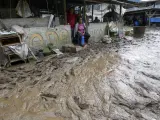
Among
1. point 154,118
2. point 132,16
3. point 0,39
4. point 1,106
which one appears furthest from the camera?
point 132,16

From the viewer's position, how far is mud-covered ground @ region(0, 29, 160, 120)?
2.40 meters

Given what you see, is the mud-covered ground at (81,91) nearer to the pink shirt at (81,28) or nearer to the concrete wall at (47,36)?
the concrete wall at (47,36)

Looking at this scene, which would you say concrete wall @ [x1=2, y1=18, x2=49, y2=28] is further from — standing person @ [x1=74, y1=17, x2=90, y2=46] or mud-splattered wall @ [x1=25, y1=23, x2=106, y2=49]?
standing person @ [x1=74, y1=17, x2=90, y2=46]

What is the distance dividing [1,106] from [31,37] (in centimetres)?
357

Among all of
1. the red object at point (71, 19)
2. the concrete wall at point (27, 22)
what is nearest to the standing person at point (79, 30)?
the red object at point (71, 19)

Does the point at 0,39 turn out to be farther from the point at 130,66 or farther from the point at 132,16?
the point at 132,16

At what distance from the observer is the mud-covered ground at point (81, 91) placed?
2.40m

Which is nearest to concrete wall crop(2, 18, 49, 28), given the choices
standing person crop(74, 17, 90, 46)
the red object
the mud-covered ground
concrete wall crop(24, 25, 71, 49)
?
concrete wall crop(24, 25, 71, 49)

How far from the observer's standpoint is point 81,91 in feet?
10.2

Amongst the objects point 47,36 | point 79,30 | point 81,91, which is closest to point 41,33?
point 47,36

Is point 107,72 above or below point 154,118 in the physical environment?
above

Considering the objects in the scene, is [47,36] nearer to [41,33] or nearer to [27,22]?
[41,33]

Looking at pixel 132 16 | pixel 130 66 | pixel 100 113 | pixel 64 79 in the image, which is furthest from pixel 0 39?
pixel 132 16

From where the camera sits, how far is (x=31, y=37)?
576 centimetres
